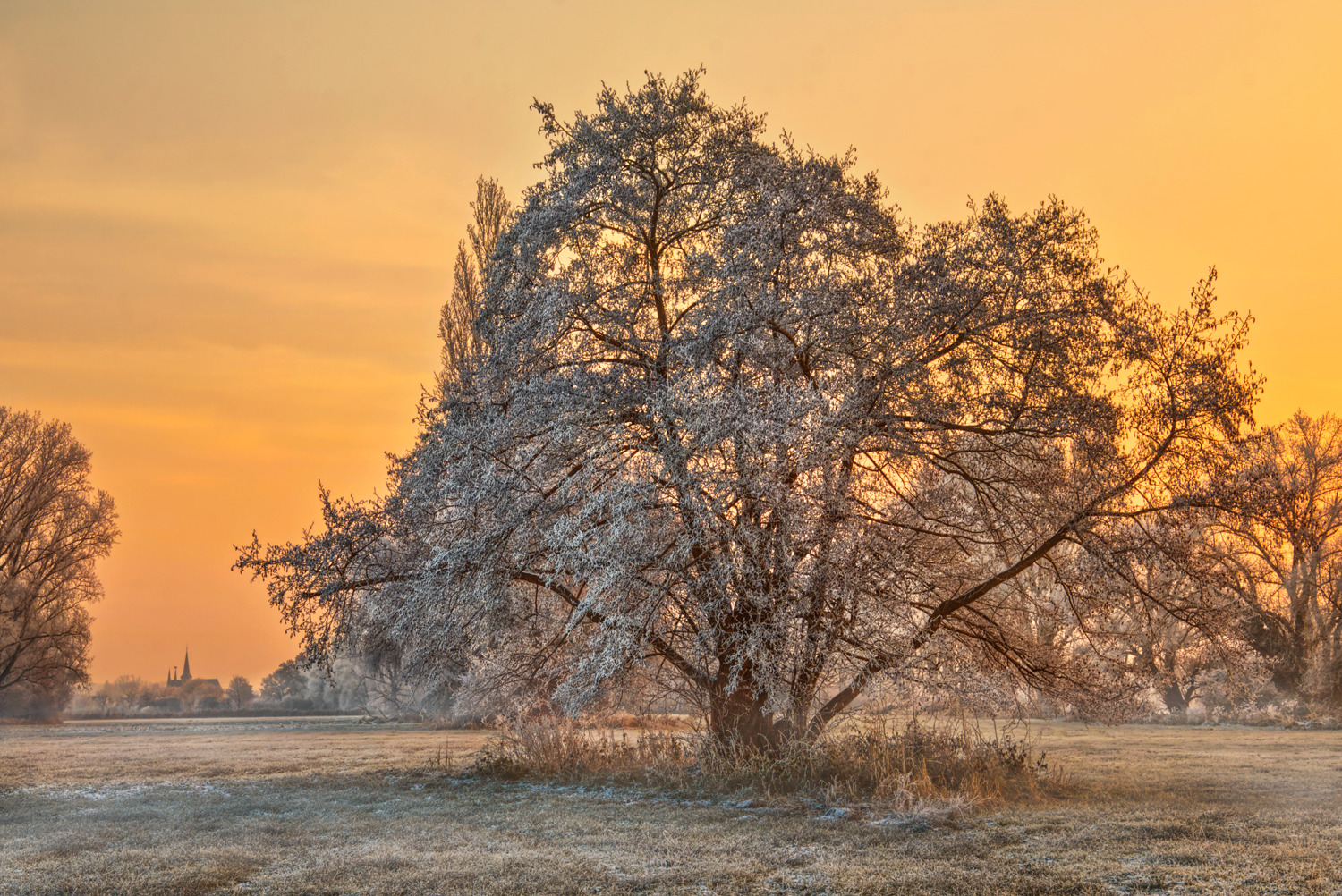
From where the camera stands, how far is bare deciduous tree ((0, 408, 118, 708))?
39.1 meters

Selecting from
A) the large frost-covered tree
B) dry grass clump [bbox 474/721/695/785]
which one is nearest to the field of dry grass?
dry grass clump [bbox 474/721/695/785]

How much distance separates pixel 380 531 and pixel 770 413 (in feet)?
22.2

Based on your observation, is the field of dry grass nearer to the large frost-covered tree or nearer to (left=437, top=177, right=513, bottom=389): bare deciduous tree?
the large frost-covered tree

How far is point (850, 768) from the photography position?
12.2 m

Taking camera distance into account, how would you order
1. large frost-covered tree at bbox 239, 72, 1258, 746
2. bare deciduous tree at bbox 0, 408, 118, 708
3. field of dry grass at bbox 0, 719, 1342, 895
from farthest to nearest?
bare deciduous tree at bbox 0, 408, 118, 708 → large frost-covered tree at bbox 239, 72, 1258, 746 → field of dry grass at bbox 0, 719, 1342, 895

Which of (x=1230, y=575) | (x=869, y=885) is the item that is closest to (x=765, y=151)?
(x=1230, y=575)

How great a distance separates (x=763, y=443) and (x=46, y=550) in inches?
1595

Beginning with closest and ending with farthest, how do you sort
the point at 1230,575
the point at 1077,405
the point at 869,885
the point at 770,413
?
1. the point at 869,885
2. the point at 770,413
3. the point at 1077,405
4. the point at 1230,575

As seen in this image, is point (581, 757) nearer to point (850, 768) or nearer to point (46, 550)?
point (850, 768)

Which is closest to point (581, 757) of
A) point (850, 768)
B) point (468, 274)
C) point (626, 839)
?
point (850, 768)

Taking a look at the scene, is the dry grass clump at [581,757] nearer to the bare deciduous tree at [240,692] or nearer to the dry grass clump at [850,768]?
the dry grass clump at [850,768]

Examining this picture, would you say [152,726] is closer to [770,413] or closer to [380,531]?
[380,531]

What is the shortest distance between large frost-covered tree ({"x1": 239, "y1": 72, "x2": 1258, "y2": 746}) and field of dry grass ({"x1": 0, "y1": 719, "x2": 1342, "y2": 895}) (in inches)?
73.7

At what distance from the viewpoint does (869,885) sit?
291 inches
